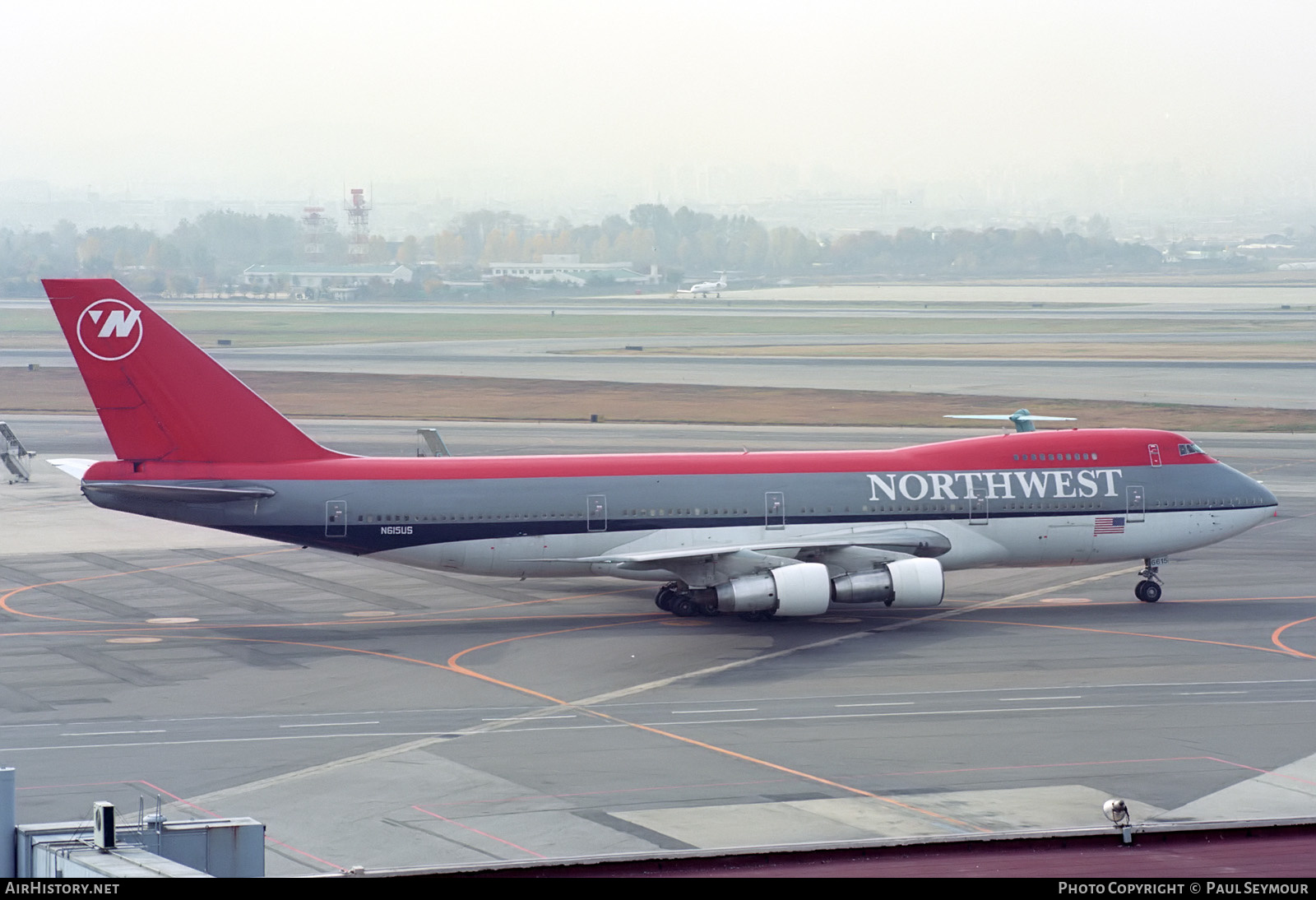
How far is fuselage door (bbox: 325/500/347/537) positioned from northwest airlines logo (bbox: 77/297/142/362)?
7.03 m

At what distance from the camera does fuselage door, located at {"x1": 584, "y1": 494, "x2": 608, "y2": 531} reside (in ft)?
145

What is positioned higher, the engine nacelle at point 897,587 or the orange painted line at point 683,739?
the engine nacelle at point 897,587

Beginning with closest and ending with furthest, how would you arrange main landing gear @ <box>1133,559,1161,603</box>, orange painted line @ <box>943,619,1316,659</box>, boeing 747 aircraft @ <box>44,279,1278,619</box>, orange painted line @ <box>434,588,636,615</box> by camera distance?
1. orange painted line @ <box>943,619,1316,659</box>
2. boeing 747 aircraft @ <box>44,279,1278,619</box>
3. orange painted line @ <box>434,588,636,615</box>
4. main landing gear @ <box>1133,559,1161,603</box>

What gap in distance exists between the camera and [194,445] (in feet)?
139

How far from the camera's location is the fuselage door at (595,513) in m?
44.3

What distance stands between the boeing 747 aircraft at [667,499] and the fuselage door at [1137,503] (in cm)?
5

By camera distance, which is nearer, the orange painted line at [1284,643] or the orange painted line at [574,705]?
the orange painted line at [574,705]

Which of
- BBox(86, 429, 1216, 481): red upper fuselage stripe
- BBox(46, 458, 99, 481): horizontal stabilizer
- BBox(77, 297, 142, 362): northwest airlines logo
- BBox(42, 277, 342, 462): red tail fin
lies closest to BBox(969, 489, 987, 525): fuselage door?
BBox(86, 429, 1216, 481): red upper fuselage stripe

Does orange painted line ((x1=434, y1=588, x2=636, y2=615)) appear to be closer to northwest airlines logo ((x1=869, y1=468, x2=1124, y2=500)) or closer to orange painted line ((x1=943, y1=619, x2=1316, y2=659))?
northwest airlines logo ((x1=869, y1=468, x2=1124, y2=500))

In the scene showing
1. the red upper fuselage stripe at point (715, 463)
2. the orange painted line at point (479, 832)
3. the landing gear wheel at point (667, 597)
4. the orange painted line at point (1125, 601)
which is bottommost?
the orange painted line at point (479, 832)

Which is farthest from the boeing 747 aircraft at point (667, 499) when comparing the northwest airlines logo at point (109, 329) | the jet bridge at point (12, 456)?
the jet bridge at point (12, 456)

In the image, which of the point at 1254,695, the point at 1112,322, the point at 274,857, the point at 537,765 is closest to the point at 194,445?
the point at 537,765

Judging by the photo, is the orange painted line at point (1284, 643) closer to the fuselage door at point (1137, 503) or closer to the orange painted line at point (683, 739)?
the fuselage door at point (1137, 503)
